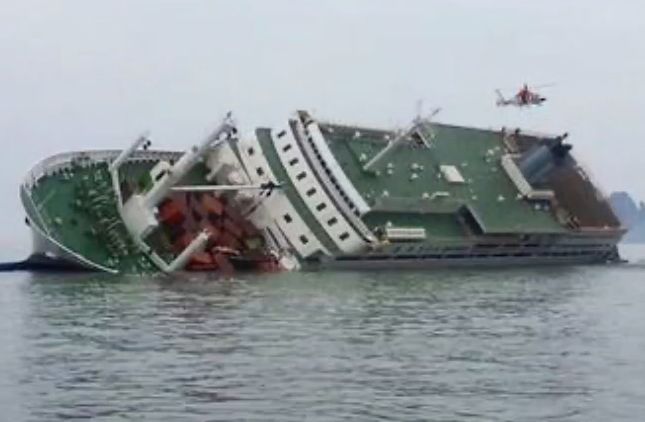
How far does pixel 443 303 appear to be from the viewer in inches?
1972

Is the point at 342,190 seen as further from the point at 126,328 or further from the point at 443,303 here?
the point at 126,328

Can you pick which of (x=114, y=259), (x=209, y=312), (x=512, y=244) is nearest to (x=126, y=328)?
(x=209, y=312)

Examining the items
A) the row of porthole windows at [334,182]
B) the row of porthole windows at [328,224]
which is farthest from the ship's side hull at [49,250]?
the row of porthole windows at [334,182]

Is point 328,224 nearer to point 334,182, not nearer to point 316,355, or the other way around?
point 334,182

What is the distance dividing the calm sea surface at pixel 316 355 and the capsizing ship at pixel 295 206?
1355cm

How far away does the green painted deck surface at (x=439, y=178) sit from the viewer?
84.1m

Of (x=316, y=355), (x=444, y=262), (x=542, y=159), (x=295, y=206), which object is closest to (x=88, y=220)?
(x=295, y=206)

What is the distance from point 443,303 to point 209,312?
1175 centimetres

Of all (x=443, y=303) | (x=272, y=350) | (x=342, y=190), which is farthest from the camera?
(x=342, y=190)

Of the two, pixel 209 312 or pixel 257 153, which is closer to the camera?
pixel 209 312

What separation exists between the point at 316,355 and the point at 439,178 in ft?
201

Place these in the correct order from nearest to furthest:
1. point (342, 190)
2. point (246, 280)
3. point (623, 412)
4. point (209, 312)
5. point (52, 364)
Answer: point (623, 412), point (52, 364), point (209, 312), point (246, 280), point (342, 190)

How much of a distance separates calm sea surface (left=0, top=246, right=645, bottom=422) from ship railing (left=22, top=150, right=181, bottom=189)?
15.2 metres

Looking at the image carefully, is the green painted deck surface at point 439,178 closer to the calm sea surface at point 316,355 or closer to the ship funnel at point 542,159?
the ship funnel at point 542,159
